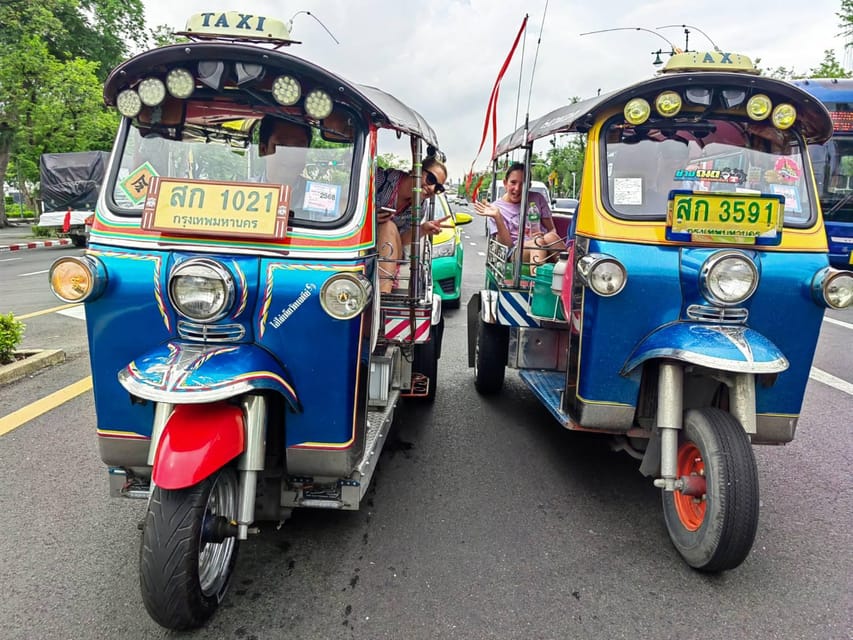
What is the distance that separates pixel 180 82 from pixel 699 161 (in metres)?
2.95

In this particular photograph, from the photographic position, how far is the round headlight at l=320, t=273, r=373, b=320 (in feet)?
9.08

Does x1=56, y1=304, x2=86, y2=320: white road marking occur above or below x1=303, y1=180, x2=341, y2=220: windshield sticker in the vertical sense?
below

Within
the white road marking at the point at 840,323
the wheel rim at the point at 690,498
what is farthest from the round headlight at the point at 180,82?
the white road marking at the point at 840,323

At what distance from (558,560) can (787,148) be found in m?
2.78

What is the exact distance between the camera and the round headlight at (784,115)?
→ 3.46 m

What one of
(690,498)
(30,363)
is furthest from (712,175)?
(30,363)

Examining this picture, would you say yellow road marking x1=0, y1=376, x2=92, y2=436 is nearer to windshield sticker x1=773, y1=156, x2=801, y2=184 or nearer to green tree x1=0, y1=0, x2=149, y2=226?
windshield sticker x1=773, y1=156, x2=801, y2=184

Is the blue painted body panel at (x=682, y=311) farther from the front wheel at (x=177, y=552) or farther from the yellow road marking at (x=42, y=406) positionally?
the yellow road marking at (x=42, y=406)

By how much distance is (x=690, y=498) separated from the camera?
335cm

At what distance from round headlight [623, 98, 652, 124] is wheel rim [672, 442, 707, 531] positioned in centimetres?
185

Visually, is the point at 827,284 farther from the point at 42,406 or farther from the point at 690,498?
the point at 42,406

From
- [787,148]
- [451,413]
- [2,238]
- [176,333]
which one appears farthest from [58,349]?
[2,238]

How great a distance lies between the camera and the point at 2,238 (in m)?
23.6

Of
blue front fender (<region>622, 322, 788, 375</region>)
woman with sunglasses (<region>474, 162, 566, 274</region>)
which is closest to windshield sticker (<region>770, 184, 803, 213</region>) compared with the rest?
blue front fender (<region>622, 322, 788, 375</region>)
